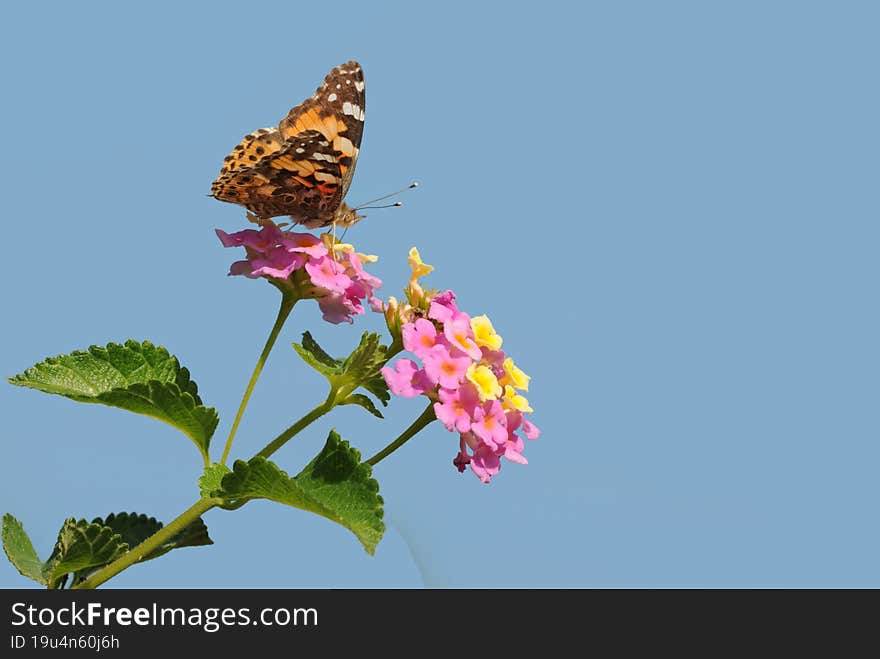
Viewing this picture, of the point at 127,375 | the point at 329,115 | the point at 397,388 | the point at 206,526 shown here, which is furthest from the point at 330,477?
the point at 329,115

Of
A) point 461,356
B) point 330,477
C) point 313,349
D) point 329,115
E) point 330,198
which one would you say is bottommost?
point 330,477

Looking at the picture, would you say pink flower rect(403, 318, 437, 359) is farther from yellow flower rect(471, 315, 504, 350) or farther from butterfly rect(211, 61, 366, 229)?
butterfly rect(211, 61, 366, 229)

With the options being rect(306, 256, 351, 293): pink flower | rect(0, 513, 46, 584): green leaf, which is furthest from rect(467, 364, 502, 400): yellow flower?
rect(0, 513, 46, 584): green leaf

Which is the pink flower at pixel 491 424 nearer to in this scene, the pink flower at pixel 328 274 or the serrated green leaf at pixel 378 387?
the serrated green leaf at pixel 378 387

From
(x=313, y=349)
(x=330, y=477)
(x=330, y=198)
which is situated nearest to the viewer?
(x=330, y=477)

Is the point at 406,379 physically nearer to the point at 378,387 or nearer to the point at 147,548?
the point at 378,387

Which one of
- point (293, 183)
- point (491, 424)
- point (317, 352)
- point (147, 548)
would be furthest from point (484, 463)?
point (293, 183)
